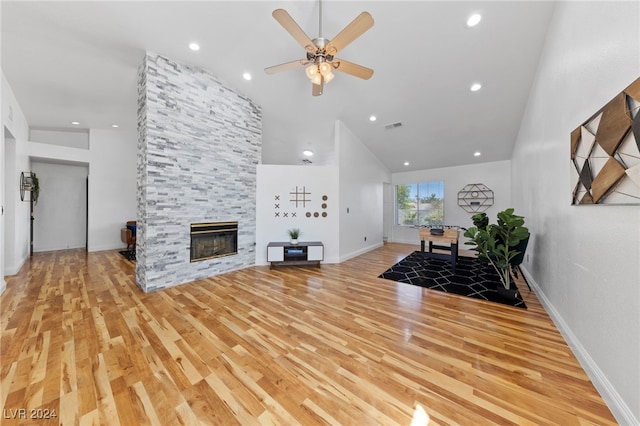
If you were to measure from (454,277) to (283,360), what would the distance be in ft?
11.4

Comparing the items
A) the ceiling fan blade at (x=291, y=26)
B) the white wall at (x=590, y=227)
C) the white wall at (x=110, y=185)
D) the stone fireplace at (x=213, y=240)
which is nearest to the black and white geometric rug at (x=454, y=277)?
the white wall at (x=590, y=227)

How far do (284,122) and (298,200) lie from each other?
6.53 feet

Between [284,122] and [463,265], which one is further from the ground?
[284,122]

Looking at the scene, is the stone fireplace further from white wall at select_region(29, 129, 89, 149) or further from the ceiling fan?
white wall at select_region(29, 129, 89, 149)

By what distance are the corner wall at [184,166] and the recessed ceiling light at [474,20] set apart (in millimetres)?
3867

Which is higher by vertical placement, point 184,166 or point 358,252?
point 184,166

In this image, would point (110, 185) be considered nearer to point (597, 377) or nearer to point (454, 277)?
point (454, 277)

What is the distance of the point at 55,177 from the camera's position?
5.98m

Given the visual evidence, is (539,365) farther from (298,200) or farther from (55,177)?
(55,177)

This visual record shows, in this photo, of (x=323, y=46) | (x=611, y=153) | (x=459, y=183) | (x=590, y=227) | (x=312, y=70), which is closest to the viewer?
(x=611, y=153)

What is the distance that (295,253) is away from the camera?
15.1ft

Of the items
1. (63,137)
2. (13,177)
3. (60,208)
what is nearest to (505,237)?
(13,177)

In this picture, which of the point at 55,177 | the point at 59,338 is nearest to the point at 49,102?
the point at 55,177

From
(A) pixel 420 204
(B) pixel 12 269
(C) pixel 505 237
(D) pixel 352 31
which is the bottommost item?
(B) pixel 12 269
